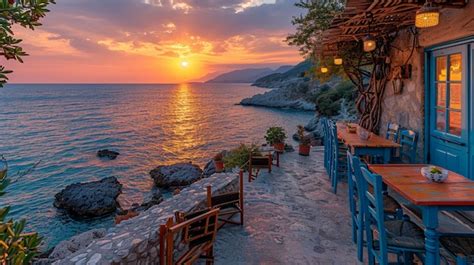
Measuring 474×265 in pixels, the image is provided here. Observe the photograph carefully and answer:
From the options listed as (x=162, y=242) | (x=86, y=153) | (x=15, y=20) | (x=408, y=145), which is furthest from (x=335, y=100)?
(x=15, y=20)

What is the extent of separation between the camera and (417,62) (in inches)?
196

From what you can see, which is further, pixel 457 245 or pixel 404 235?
pixel 404 235

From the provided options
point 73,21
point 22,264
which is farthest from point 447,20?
point 73,21

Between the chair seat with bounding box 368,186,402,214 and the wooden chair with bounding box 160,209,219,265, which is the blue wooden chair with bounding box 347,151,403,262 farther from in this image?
the wooden chair with bounding box 160,209,219,265

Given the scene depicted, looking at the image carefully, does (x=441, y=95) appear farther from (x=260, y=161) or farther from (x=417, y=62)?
(x=260, y=161)

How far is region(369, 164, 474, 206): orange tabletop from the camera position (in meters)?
2.18

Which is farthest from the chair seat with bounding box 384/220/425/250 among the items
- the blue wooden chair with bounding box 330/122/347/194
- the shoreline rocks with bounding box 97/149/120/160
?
the shoreline rocks with bounding box 97/149/120/160

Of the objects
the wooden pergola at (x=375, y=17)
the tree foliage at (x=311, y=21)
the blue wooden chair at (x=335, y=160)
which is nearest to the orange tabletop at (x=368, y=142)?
the blue wooden chair at (x=335, y=160)

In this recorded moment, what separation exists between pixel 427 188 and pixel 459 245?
463 millimetres

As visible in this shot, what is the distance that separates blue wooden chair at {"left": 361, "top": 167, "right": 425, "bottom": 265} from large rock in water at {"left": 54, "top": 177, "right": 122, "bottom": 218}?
879 cm

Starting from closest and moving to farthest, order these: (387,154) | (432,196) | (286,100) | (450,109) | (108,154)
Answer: (432,196), (450,109), (387,154), (108,154), (286,100)

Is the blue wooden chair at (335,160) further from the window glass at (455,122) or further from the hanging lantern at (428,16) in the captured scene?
the hanging lantern at (428,16)

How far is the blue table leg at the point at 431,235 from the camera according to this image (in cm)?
213

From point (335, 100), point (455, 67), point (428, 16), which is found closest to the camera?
point (428, 16)
